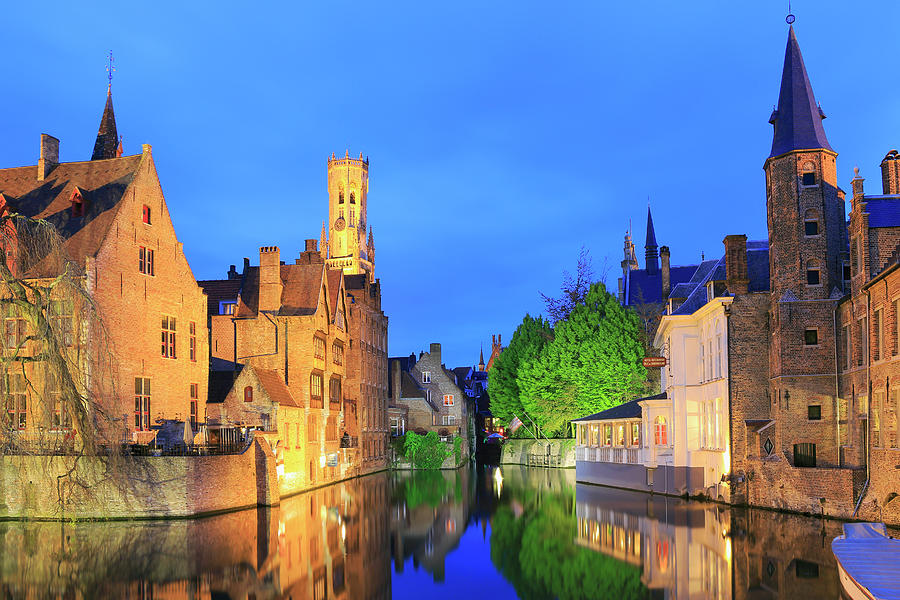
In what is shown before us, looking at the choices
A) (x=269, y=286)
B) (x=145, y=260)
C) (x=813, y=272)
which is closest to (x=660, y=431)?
(x=813, y=272)

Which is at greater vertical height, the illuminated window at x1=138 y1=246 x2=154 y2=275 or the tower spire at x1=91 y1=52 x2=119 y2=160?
the tower spire at x1=91 y1=52 x2=119 y2=160

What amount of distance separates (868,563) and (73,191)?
112 ft

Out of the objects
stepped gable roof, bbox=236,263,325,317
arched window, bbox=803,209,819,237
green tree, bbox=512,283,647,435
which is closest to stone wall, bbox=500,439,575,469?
green tree, bbox=512,283,647,435

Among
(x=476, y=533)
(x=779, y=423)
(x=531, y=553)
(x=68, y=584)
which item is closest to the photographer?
(x=68, y=584)

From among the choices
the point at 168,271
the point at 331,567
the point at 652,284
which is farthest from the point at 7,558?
the point at 652,284

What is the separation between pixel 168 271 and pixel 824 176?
29.1m

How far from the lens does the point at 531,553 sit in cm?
2345

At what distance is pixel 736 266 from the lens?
35.9 meters

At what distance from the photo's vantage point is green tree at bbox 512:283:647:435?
60562 millimetres

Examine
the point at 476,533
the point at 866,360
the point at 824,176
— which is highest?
the point at 824,176

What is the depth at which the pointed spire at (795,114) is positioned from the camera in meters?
34.6

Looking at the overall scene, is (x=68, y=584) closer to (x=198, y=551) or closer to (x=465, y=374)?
(x=198, y=551)

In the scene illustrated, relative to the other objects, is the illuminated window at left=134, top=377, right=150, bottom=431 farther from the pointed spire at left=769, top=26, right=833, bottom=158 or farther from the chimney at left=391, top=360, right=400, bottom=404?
the chimney at left=391, top=360, right=400, bottom=404

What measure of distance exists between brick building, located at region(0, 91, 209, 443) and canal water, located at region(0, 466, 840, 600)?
7886mm
